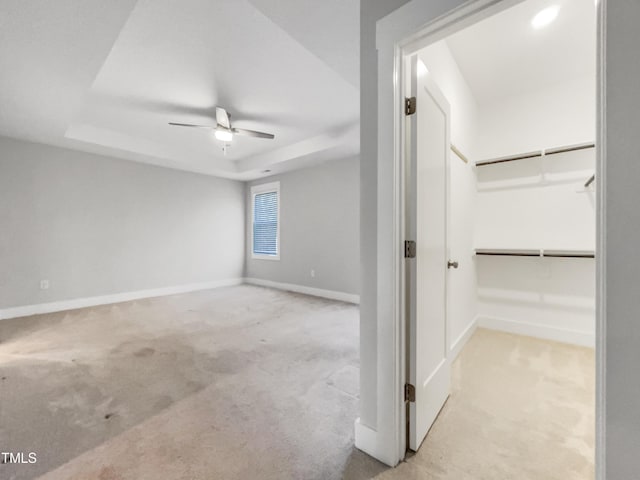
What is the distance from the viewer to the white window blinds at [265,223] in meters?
6.04

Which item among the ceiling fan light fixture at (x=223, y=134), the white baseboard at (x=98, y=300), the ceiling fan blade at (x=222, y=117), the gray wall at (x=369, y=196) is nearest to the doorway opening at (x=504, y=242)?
the gray wall at (x=369, y=196)

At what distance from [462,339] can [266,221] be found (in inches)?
182

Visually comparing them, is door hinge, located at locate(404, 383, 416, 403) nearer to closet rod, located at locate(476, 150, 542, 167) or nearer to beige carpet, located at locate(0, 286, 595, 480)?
beige carpet, located at locate(0, 286, 595, 480)

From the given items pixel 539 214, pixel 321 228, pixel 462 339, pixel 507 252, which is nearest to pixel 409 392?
pixel 462 339

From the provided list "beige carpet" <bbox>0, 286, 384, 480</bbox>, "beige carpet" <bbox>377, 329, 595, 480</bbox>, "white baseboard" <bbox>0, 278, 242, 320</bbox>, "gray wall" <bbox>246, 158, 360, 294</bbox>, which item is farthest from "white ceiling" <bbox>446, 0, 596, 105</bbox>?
"white baseboard" <bbox>0, 278, 242, 320</bbox>

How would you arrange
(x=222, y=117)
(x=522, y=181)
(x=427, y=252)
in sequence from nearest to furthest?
1. (x=427, y=252)
2. (x=522, y=181)
3. (x=222, y=117)

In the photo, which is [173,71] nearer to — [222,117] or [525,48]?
[222,117]

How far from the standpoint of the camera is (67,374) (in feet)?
7.14

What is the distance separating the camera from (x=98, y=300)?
176 inches

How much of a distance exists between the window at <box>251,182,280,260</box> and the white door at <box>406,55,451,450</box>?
4.49 meters

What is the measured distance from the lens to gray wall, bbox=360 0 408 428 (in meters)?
1.34

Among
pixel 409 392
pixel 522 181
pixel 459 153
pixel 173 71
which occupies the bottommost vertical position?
pixel 409 392

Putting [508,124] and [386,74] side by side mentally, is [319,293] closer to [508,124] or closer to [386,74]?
[508,124]

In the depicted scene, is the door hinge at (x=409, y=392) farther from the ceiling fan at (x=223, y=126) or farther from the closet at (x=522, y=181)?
the ceiling fan at (x=223, y=126)
